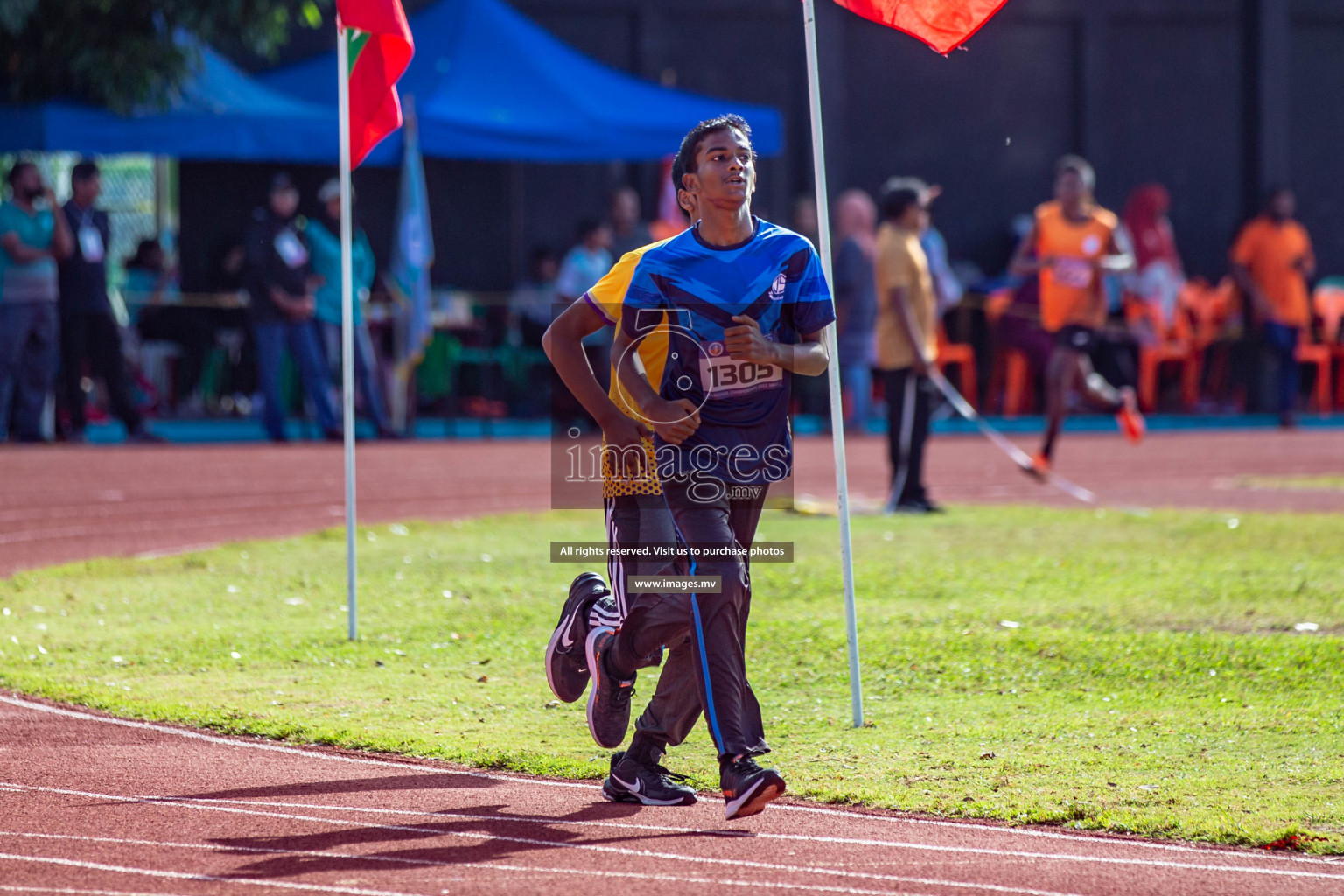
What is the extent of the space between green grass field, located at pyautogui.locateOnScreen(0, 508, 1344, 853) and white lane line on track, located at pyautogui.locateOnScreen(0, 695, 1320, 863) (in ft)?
0.35

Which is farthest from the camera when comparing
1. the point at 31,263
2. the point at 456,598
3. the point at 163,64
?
the point at 163,64

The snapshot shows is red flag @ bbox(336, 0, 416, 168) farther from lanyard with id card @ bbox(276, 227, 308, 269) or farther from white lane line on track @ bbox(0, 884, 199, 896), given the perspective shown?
lanyard with id card @ bbox(276, 227, 308, 269)

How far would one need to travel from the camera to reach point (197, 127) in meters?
18.5

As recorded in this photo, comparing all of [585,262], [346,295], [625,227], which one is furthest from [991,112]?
[346,295]

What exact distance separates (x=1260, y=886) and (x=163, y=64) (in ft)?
53.0

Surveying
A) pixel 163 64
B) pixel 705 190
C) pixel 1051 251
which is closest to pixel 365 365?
pixel 163 64

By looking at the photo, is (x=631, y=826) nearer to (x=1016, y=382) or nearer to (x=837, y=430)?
(x=837, y=430)

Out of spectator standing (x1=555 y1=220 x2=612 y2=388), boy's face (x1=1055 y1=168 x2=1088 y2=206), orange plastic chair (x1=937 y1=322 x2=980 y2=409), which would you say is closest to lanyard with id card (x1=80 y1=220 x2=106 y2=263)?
spectator standing (x1=555 y1=220 x2=612 y2=388)

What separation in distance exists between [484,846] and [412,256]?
1467 cm

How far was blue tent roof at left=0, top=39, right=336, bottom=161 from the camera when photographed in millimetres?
17844

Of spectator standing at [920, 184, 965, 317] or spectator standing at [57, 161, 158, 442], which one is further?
spectator standing at [920, 184, 965, 317]

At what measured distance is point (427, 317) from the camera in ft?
63.4

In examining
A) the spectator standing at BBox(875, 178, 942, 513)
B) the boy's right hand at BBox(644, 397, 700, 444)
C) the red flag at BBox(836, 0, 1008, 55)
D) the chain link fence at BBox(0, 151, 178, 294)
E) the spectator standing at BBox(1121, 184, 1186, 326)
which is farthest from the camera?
the spectator standing at BBox(1121, 184, 1186, 326)

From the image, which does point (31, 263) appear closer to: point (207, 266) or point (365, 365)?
point (365, 365)
